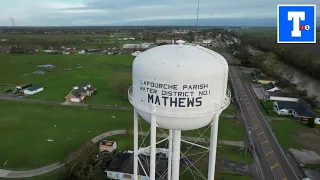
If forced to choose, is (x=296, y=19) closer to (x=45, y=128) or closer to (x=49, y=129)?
(x=49, y=129)

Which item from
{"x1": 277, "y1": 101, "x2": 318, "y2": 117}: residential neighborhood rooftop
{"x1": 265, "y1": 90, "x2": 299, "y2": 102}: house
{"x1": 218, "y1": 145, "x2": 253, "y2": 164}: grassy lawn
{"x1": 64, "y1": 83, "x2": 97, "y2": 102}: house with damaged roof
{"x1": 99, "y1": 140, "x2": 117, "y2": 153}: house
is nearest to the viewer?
{"x1": 218, "y1": 145, "x2": 253, "y2": 164}: grassy lawn

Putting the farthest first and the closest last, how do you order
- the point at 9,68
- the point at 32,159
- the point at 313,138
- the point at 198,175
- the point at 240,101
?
the point at 9,68
the point at 240,101
the point at 313,138
the point at 32,159
the point at 198,175

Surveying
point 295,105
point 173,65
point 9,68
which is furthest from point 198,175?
point 9,68

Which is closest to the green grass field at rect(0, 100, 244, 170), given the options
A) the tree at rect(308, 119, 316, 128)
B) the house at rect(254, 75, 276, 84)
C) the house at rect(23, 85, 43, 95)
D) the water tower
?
the house at rect(23, 85, 43, 95)

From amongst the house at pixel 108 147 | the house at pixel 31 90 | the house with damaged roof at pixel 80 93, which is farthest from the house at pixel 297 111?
the house at pixel 31 90

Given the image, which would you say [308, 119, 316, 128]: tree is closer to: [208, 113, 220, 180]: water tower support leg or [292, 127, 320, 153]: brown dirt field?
[292, 127, 320, 153]: brown dirt field

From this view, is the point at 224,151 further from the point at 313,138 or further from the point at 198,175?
the point at 313,138
